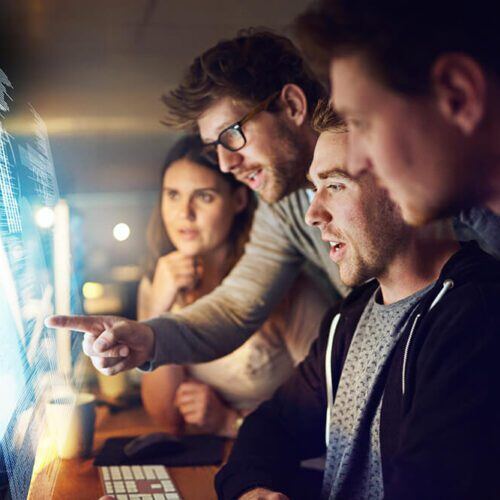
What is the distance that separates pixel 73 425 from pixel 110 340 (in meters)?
0.31

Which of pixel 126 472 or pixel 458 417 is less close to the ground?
pixel 458 417

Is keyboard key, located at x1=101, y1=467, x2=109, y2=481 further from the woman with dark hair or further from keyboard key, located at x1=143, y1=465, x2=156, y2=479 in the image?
the woman with dark hair

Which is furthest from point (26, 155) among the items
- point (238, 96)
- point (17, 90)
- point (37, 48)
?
point (37, 48)

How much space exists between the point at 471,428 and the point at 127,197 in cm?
132

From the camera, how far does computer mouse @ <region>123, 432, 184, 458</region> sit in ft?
4.91

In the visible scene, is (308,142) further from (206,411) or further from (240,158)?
(206,411)

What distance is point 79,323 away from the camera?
1.30 metres

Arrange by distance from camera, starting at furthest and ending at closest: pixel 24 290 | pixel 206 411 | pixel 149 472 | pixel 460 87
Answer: pixel 206 411, pixel 149 472, pixel 24 290, pixel 460 87

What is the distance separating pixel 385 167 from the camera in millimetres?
794

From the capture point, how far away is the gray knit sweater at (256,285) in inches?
59.8

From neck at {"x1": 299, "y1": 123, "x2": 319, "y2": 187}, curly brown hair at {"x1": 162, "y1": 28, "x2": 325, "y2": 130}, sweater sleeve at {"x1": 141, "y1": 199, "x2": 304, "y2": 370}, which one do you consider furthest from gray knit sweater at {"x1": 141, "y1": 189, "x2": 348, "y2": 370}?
curly brown hair at {"x1": 162, "y1": 28, "x2": 325, "y2": 130}

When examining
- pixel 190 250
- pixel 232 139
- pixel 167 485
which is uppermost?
pixel 232 139

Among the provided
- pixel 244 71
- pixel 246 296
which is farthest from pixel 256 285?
pixel 244 71

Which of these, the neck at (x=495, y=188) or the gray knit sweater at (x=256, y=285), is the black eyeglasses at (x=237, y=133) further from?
the neck at (x=495, y=188)
